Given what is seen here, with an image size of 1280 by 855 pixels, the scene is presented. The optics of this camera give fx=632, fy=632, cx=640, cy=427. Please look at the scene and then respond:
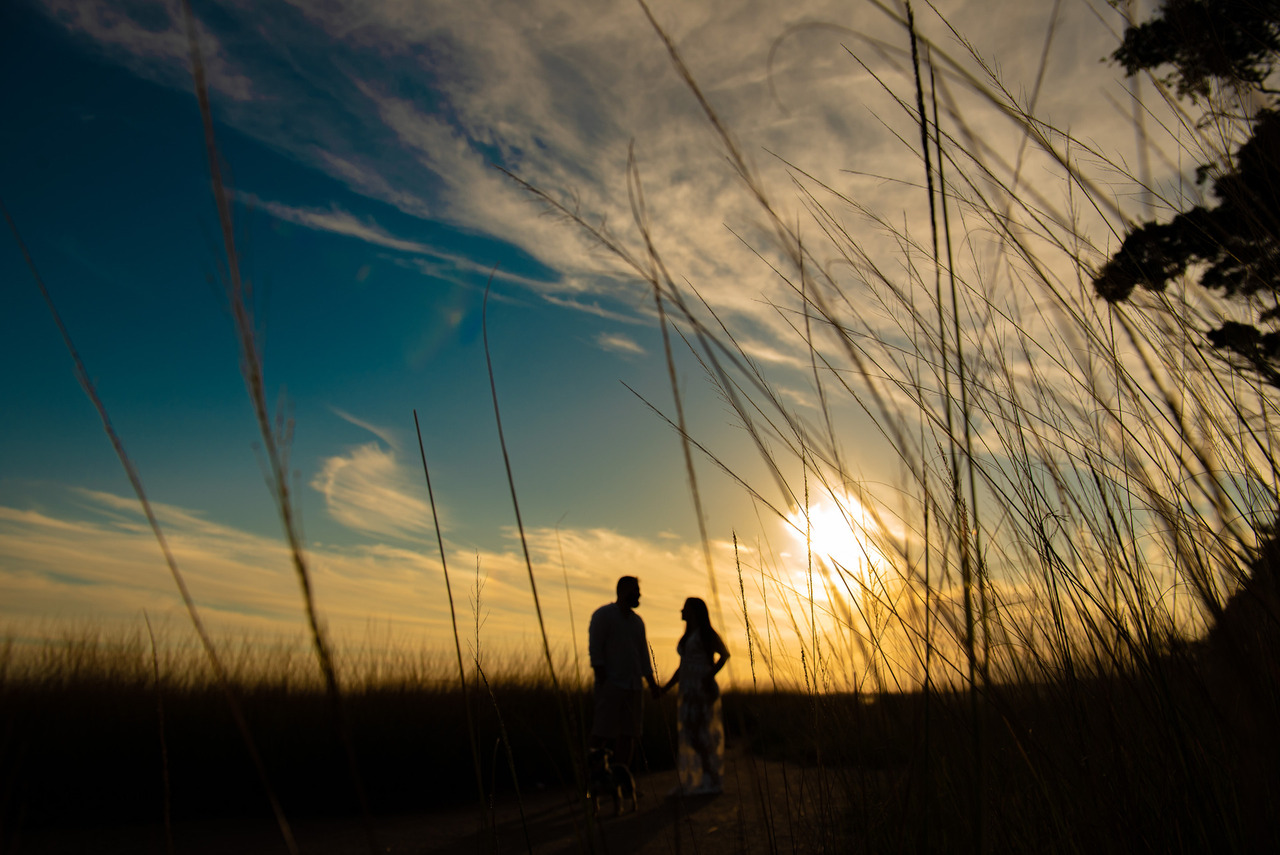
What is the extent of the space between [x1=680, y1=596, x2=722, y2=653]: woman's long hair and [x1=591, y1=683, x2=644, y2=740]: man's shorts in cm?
65

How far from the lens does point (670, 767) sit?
7.46 meters

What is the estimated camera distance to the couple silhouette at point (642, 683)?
189 inches

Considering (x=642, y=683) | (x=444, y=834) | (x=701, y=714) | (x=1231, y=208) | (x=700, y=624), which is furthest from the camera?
(x=700, y=624)

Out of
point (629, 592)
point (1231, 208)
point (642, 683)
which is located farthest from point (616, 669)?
point (1231, 208)

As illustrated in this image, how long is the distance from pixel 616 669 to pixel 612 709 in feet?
1.04

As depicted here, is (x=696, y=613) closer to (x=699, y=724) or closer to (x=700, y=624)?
(x=700, y=624)

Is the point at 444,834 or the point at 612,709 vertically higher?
the point at 612,709

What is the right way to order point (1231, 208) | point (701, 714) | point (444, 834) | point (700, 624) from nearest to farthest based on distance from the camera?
1. point (1231, 208)
2. point (444, 834)
3. point (701, 714)
4. point (700, 624)

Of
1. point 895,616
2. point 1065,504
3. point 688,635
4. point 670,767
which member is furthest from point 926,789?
point 670,767

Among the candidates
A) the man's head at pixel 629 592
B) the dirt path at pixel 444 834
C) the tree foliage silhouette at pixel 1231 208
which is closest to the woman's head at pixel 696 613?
the man's head at pixel 629 592

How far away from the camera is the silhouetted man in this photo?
4.77 metres

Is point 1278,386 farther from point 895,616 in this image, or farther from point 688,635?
point 688,635

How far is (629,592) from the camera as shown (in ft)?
16.3

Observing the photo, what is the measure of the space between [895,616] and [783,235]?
2.71ft
